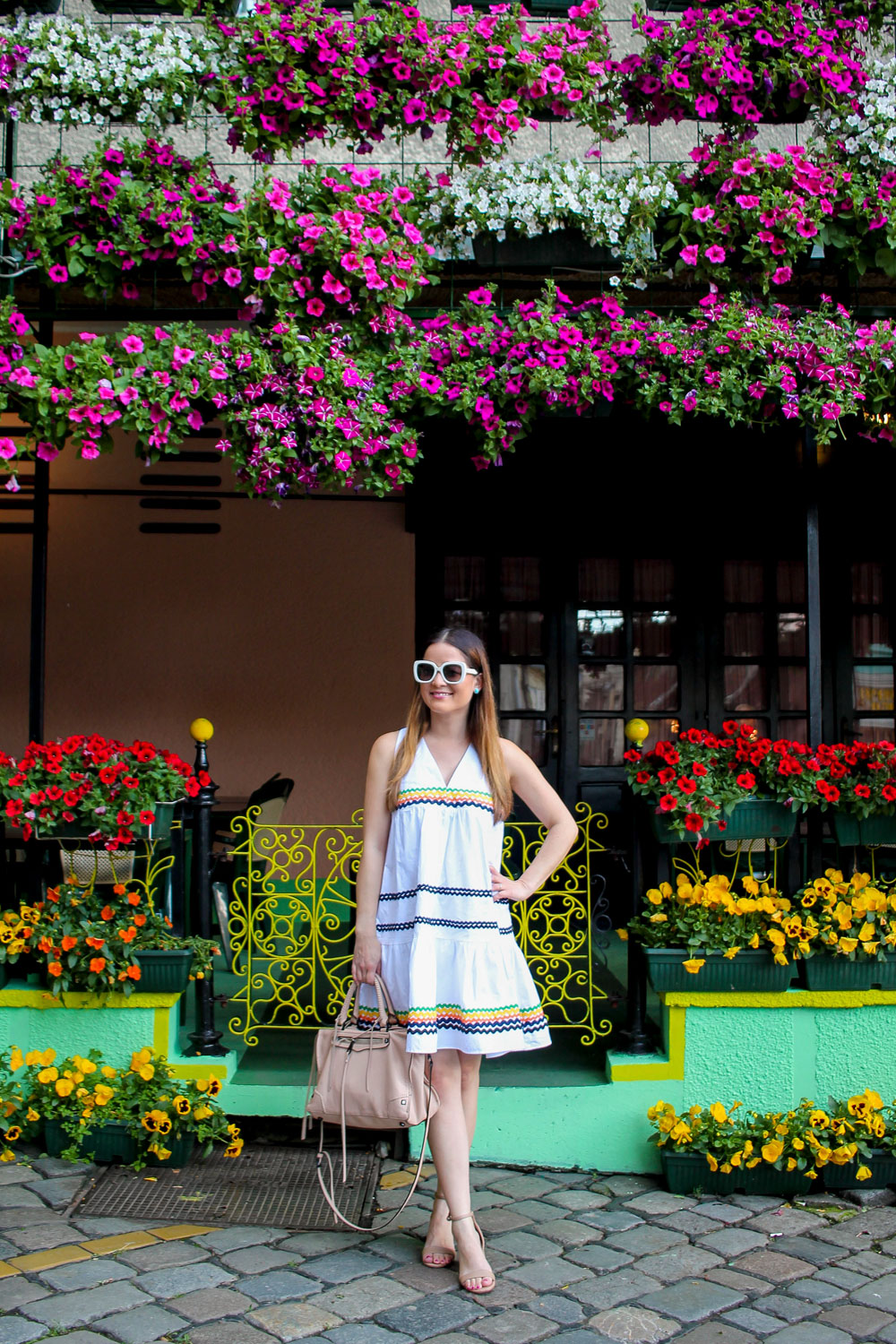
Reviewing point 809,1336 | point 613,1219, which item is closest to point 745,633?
point 613,1219

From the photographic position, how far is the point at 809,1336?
9.61 feet

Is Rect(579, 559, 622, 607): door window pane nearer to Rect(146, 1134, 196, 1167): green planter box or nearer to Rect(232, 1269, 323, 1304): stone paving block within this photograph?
Rect(146, 1134, 196, 1167): green planter box

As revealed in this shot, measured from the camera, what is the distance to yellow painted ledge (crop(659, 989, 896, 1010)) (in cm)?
405

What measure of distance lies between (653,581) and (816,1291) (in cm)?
470

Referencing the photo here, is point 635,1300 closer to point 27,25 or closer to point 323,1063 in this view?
point 323,1063

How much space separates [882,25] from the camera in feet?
15.0

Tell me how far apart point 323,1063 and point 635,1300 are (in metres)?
1.06

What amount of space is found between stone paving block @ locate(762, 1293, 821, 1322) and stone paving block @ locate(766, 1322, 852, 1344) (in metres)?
0.05

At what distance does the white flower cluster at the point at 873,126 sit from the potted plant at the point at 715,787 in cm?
225

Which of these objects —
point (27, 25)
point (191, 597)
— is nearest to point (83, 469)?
point (191, 597)

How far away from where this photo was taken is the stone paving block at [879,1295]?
309 centimetres

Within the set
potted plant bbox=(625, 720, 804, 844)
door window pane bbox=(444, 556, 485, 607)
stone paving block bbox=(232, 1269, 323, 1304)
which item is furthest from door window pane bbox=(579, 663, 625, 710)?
stone paving block bbox=(232, 1269, 323, 1304)

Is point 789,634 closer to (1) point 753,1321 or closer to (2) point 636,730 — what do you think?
(2) point 636,730

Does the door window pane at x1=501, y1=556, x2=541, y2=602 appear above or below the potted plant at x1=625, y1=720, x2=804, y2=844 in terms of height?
above
